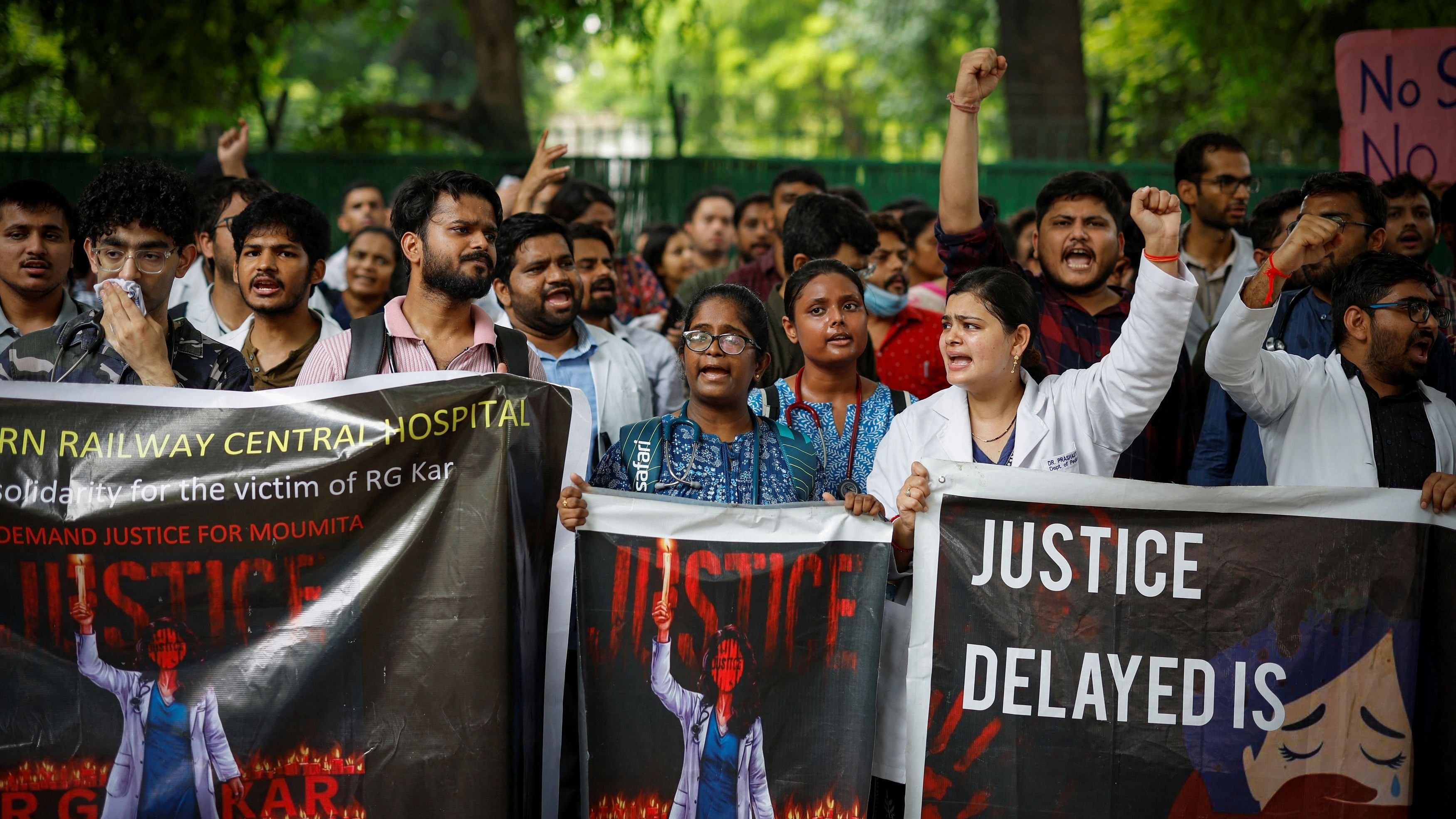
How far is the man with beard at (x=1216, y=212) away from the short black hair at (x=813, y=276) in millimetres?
2340

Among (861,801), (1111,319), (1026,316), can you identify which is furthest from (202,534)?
(1111,319)

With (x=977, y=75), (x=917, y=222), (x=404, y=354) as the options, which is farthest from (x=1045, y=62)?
(x=404, y=354)

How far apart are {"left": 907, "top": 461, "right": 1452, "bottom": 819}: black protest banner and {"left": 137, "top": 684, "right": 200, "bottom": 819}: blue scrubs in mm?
2113

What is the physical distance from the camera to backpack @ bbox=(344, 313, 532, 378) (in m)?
4.37

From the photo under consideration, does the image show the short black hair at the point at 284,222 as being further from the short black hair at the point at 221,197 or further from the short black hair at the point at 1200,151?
the short black hair at the point at 1200,151

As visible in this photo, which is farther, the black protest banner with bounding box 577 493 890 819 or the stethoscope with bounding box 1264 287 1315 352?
the stethoscope with bounding box 1264 287 1315 352

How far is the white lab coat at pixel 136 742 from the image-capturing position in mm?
3787

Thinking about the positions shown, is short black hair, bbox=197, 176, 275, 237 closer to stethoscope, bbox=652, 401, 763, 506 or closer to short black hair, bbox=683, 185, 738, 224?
stethoscope, bbox=652, 401, 763, 506

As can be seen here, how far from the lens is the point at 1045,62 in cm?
1485

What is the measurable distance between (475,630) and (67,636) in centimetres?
117

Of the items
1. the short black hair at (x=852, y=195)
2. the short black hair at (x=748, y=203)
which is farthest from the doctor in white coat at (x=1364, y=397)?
the short black hair at (x=748, y=203)

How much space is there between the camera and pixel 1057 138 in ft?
46.4

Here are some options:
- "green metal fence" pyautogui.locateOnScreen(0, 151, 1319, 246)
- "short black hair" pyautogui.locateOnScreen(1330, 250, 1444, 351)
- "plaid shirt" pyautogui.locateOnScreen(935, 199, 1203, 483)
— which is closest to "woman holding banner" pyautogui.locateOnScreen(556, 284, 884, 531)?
"plaid shirt" pyautogui.locateOnScreen(935, 199, 1203, 483)

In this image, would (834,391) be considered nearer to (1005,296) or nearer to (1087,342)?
(1005,296)
